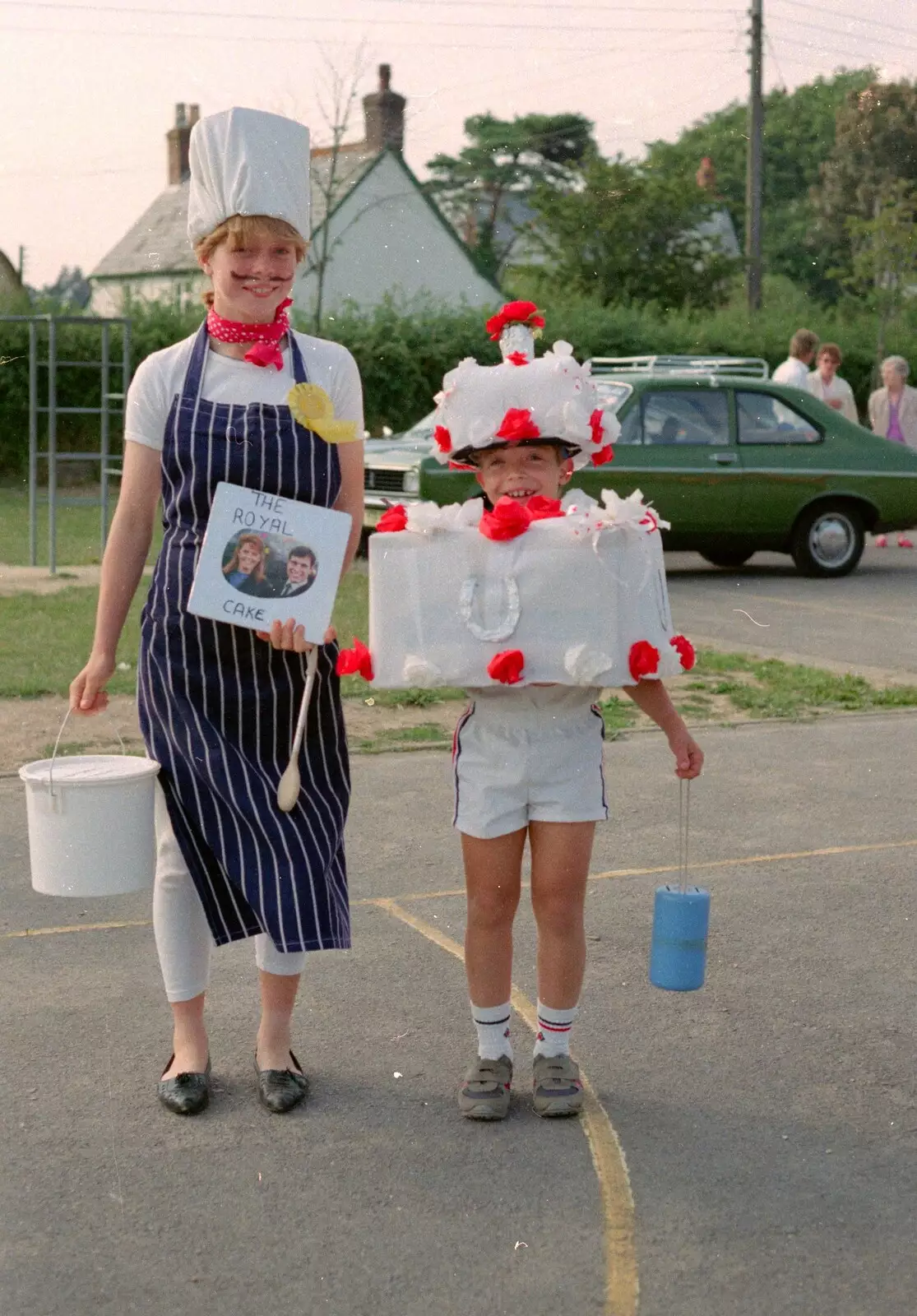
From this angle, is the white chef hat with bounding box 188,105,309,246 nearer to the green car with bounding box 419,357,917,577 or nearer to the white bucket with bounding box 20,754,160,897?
the white bucket with bounding box 20,754,160,897

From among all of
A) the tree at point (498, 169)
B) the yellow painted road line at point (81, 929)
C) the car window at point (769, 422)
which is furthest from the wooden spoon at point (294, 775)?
the tree at point (498, 169)

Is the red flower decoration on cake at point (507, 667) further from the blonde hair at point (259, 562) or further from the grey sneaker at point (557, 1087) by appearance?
the grey sneaker at point (557, 1087)

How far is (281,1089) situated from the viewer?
3898mm

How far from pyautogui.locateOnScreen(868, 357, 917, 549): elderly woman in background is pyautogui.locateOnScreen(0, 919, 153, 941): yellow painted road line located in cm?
1305

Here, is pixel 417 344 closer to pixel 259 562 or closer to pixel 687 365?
pixel 687 365

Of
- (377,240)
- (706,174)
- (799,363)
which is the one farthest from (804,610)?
(706,174)

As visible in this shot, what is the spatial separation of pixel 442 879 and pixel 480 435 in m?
2.51

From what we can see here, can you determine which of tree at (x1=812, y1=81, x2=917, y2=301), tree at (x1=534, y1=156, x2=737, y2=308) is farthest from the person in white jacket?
tree at (x1=812, y1=81, x2=917, y2=301)

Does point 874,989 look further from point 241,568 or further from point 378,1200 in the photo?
point 241,568

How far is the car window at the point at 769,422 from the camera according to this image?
1479 cm

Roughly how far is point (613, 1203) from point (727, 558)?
1278 centimetres

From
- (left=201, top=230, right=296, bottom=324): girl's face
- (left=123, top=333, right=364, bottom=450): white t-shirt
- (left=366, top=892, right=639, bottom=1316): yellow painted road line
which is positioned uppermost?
(left=201, top=230, right=296, bottom=324): girl's face

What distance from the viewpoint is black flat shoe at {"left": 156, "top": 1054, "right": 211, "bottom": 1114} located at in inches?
151

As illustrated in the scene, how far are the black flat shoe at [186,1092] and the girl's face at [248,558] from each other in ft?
3.92
